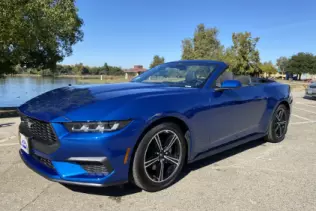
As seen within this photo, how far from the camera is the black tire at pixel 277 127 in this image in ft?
15.6

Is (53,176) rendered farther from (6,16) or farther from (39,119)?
(6,16)

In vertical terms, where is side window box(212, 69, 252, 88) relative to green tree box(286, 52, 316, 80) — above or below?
below

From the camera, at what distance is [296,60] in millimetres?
85250

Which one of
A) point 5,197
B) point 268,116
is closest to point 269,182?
point 268,116

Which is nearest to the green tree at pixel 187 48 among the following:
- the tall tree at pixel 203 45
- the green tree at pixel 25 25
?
the tall tree at pixel 203 45

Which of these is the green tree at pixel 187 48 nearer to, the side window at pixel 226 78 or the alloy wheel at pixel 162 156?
the side window at pixel 226 78

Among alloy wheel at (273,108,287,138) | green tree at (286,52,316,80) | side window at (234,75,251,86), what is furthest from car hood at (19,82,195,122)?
green tree at (286,52,316,80)

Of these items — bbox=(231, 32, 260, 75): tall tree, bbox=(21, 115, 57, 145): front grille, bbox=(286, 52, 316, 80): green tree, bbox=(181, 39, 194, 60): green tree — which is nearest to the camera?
bbox=(21, 115, 57, 145): front grille

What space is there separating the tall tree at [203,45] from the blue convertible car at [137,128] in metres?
52.7

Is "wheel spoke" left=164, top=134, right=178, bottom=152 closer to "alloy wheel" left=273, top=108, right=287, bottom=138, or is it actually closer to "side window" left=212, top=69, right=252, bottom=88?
"side window" left=212, top=69, right=252, bottom=88

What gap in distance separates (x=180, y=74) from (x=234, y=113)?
3.04ft

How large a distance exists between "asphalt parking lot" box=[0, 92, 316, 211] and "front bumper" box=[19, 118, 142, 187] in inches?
11.6

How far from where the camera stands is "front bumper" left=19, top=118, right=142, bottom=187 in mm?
2342

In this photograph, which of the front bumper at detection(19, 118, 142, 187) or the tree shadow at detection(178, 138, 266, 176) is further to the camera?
the tree shadow at detection(178, 138, 266, 176)
